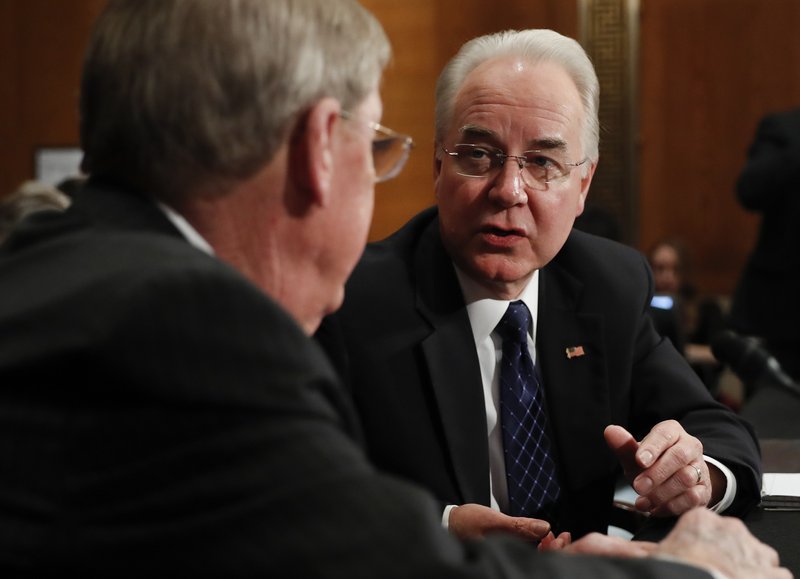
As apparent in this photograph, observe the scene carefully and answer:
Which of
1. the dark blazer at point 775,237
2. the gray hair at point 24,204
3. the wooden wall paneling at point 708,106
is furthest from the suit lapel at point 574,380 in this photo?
the wooden wall paneling at point 708,106

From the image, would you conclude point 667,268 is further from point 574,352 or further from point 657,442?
point 657,442

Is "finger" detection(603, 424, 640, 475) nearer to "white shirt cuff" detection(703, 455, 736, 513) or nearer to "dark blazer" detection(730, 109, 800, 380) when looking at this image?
A: "white shirt cuff" detection(703, 455, 736, 513)

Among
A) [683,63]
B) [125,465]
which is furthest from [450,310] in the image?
[683,63]

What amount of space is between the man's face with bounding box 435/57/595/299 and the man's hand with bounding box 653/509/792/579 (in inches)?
29.0

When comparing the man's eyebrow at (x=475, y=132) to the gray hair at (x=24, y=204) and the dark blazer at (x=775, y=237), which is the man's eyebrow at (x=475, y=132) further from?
the dark blazer at (x=775, y=237)

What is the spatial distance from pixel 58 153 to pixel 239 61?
6.89m

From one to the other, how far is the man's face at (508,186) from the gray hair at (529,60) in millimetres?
24

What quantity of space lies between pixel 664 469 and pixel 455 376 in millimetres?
403

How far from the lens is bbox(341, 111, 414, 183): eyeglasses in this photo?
52.4 inches

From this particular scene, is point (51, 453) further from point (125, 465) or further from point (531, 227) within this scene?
point (531, 227)

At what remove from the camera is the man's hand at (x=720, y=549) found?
1.33 m

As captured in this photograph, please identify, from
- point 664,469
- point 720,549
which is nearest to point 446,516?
point 664,469

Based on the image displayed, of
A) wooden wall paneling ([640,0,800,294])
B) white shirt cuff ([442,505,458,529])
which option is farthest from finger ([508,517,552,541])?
wooden wall paneling ([640,0,800,294])

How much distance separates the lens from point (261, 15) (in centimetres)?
113
